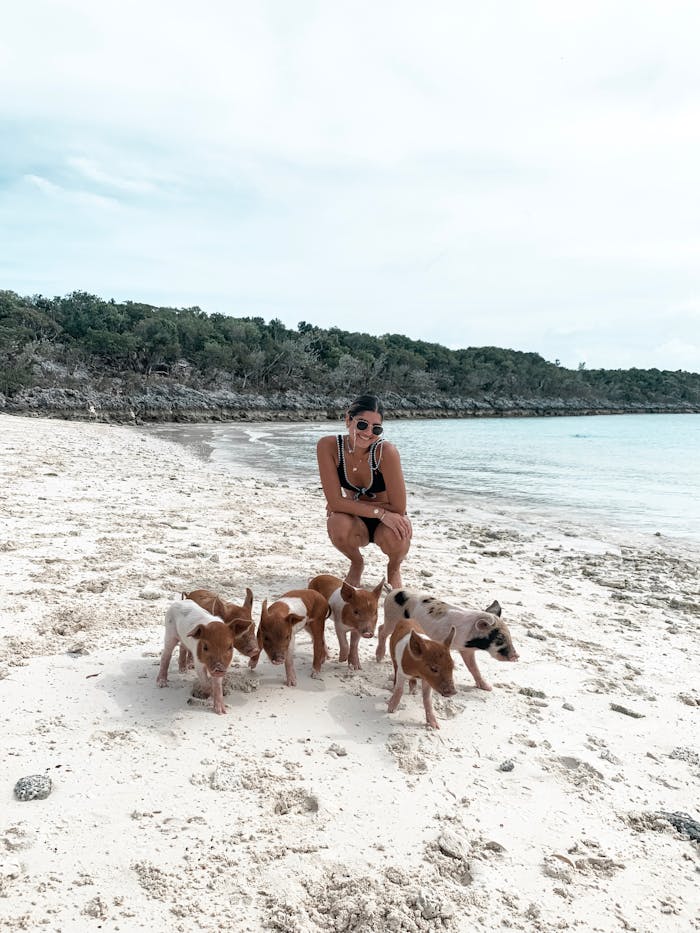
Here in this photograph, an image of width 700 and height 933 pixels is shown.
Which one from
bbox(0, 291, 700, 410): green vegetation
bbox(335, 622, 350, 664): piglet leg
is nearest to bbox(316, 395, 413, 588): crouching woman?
bbox(335, 622, 350, 664): piglet leg

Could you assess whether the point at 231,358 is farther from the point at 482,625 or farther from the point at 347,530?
the point at 482,625

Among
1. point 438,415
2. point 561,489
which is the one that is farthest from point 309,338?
point 561,489

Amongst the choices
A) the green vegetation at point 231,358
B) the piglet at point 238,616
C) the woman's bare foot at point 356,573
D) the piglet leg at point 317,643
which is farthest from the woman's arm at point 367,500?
the green vegetation at point 231,358

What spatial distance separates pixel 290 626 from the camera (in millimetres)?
3709

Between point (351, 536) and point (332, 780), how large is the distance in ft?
9.87

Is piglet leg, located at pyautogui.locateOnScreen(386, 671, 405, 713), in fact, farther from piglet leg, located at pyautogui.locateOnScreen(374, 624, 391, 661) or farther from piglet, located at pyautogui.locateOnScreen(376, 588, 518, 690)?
piglet leg, located at pyautogui.locateOnScreen(374, 624, 391, 661)

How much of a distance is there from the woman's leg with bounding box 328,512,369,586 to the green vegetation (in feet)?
151

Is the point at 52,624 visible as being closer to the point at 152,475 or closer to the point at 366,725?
the point at 366,725

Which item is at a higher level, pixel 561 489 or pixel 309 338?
pixel 309 338

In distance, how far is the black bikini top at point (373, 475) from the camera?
5.59 metres

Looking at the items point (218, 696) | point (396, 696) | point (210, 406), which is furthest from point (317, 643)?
point (210, 406)

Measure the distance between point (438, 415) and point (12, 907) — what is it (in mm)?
73432

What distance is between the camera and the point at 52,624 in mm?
4312

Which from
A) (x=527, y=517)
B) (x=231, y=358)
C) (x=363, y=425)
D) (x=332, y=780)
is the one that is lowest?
(x=527, y=517)
